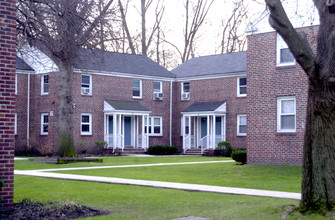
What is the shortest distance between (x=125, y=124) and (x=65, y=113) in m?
11.3

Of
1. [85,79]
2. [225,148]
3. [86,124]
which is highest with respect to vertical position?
[85,79]

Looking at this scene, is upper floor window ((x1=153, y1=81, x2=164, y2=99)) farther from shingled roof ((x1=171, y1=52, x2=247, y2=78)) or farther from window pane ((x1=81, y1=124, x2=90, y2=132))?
window pane ((x1=81, y1=124, x2=90, y2=132))

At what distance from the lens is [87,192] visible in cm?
1330

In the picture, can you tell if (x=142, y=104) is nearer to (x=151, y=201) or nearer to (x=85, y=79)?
(x=85, y=79)

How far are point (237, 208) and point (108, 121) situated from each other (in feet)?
86.9

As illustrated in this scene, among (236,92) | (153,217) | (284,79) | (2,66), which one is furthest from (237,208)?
(236,92)

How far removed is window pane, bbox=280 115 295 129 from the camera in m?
21.6

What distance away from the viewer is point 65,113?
26578mm

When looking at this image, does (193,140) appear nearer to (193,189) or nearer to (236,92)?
(236,92)

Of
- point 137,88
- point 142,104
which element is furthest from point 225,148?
point 137,88

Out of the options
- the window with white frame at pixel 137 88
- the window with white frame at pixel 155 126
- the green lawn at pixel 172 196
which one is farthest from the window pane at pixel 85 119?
the green lawn at pixel 172 196

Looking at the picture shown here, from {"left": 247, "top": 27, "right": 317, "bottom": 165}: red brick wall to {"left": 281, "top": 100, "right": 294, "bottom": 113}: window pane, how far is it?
0.34m

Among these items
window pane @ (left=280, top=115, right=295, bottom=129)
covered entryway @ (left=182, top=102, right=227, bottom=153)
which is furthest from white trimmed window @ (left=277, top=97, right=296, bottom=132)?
covered entryway @ (left=182, top=102, right=227, bottom=153)

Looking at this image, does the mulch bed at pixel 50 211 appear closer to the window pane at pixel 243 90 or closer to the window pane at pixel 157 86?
the window pane at pixel 243 90
